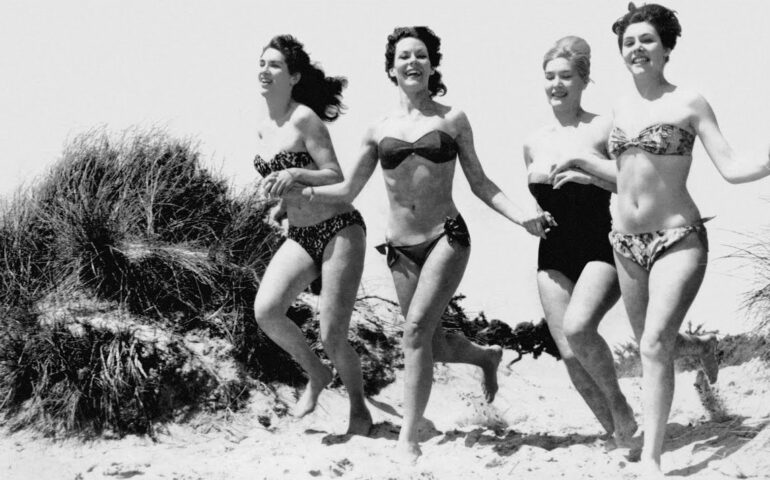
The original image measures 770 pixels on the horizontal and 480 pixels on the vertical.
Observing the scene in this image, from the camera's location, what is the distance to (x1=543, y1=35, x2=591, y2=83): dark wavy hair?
6.07 meters

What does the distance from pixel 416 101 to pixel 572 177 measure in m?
1.14

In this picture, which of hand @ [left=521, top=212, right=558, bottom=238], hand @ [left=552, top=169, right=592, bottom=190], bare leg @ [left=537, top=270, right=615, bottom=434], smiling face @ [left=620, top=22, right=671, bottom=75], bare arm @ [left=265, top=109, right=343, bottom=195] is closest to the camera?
smiling face @ [left=620, top=22, right=671, bottom=75]

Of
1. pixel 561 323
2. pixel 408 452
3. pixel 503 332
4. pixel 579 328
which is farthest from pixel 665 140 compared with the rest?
pixel 503 332

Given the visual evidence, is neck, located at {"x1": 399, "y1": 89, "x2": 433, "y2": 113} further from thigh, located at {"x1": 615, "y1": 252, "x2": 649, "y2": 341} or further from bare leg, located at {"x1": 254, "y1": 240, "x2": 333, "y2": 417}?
thigh, located at {"x1": 615, "y1": 252, "x2": 649, "y2": 341}

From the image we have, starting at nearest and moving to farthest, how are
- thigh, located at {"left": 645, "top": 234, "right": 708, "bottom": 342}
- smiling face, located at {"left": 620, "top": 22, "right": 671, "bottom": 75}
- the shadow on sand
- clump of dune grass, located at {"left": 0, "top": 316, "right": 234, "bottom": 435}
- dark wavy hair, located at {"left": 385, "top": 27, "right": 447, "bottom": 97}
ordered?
thigh, located at {"left": 645, "top": 234, "right": 708, "bottom": 342}, smiling face, located at {"left": 620, "top": 22, "right": 671, "bottom": 75}, the shadow on sand, dark wavy hair, located at {"left": 385, "top": 27, "right": 447, "bottom": 97}, clump of dune grass, located at {"left": 0, "top": 316, "right": 234, "bottom": 435}

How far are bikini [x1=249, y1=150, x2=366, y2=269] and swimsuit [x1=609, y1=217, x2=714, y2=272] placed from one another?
6.16 feet

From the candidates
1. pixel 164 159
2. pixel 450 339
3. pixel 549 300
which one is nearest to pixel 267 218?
pixel 164 159

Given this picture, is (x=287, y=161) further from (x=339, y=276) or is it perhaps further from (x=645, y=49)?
(x=645, y=49)

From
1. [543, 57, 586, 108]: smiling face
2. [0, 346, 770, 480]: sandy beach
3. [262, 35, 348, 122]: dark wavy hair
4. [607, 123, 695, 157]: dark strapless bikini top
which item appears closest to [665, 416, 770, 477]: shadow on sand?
[0, 346, 770, 480]: sandy beach

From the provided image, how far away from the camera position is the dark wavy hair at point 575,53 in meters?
6.07

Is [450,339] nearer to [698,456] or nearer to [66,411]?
[698,456]

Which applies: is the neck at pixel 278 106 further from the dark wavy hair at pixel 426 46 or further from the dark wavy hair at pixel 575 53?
the dark wavy hair at pixel 575 53

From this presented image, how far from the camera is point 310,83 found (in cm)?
713

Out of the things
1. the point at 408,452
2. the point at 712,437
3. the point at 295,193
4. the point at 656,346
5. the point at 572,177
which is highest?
the point at 572,177
